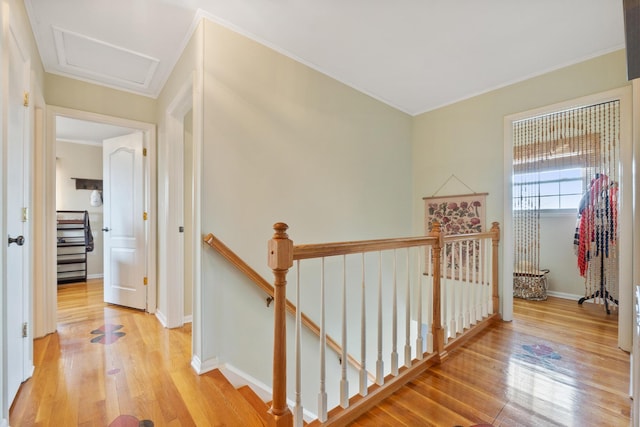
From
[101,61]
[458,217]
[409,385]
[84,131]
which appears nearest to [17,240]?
[101,61]

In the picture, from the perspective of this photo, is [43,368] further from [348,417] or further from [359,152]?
[359,152]

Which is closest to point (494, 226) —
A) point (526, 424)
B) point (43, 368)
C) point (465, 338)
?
point (465, 338)

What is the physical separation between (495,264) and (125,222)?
4280 millimetres

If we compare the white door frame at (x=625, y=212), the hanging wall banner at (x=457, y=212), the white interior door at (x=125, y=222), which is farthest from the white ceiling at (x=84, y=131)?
the white door frame at (x=625, y=212)

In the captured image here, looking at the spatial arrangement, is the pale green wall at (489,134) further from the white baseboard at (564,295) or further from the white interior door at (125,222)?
the white interior door at (125,222)

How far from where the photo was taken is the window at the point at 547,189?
3855 mm

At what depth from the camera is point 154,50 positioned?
2.35 meters

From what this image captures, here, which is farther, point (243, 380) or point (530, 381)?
point (243, 380)

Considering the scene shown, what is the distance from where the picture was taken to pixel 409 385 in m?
1.75

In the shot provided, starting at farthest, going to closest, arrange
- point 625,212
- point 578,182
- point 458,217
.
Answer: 1. point 578,182
2. point 458,217
3. point 625,212

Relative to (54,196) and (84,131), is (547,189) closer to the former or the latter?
(54,196)

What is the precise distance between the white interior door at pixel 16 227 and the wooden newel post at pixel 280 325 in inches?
56.2

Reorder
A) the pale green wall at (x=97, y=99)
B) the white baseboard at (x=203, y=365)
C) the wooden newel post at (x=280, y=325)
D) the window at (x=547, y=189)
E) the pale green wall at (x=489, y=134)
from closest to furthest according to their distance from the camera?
A: the wooden newel post at (x=280, y=325) < the white baseboard at (x=203, y=365) < the pale green wall at (x=489, y=134) < the pale green wall at (x=97, y=99) < the window at (x=547, y=189)

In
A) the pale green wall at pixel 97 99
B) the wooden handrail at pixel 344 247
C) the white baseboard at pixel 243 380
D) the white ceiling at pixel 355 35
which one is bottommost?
the white baseboard at pixel 243 380
